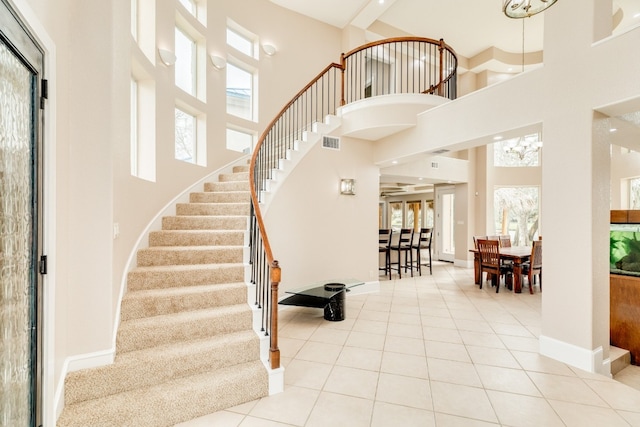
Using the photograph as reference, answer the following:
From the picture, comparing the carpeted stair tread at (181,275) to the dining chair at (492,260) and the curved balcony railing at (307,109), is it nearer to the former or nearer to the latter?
the curved balcony railing at (307,109)

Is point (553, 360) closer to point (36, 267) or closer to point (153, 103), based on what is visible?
point (36, 267)

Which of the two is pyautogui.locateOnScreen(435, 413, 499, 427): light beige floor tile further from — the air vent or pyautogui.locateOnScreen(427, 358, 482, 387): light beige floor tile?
the air vent

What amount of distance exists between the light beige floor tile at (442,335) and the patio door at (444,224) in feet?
20.9

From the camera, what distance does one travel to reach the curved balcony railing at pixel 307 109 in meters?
3.01

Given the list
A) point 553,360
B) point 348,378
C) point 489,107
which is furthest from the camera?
point 489,107

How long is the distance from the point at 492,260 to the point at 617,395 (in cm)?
374

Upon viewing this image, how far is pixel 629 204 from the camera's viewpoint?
7473 mm

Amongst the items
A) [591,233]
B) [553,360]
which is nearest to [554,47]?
[591,233]

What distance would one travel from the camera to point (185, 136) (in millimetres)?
5172

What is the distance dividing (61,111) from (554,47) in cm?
445

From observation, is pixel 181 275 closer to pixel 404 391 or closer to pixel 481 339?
pixel 404 391

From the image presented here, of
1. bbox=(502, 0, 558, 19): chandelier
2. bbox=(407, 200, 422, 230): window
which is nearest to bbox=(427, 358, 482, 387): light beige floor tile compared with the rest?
bbox=(502, 0, 558, 19): chandelier

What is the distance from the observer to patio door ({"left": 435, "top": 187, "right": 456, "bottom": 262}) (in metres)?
9.88

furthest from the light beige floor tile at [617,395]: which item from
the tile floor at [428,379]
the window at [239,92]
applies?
the window at [239,92]
